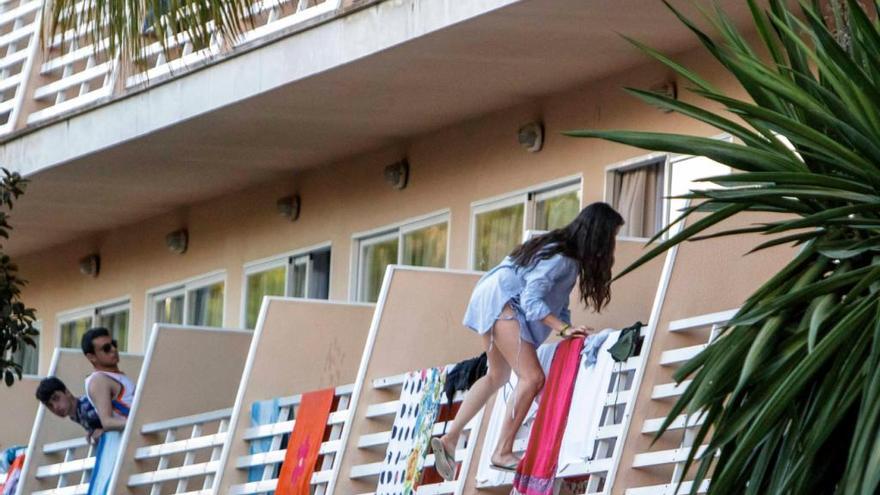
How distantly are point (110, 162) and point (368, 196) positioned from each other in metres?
2.28

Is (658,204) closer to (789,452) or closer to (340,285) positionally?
(340,285)

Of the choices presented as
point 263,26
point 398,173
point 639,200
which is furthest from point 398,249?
point 639,200

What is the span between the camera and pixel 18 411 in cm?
2098

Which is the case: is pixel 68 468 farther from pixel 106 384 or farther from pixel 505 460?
pixel 505 460

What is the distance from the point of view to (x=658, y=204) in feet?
51.2

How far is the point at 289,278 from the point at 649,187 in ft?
17.0

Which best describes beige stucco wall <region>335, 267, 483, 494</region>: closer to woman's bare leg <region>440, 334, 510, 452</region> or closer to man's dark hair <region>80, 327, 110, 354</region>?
woman's bare leg <region>440, 334, 510, 452</region>

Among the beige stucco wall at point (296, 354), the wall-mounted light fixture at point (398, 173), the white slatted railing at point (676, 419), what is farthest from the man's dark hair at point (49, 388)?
the white slatted railing at point (676, 419)

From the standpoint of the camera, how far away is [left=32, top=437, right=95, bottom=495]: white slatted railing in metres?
Result: 17.4

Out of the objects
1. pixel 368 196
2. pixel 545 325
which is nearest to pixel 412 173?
pixel 368 196

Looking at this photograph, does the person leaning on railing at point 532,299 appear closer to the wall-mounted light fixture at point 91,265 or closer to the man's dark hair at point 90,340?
the man's dark hair at point 90,340

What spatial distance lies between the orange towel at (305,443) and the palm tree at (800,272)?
6031mm

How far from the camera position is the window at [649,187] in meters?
15.3

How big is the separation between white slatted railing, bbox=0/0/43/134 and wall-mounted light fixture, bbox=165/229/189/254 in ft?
6.16
